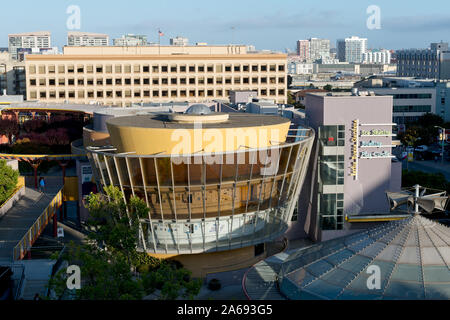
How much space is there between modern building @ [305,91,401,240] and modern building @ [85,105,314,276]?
167 inches

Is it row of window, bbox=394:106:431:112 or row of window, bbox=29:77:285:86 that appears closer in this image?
row of window, bbox=29:77:285:86

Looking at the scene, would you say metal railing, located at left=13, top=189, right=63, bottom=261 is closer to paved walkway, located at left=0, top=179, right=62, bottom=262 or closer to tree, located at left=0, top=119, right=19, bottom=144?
paved walkway, located at left=0, top=179, right=62, bottom=262

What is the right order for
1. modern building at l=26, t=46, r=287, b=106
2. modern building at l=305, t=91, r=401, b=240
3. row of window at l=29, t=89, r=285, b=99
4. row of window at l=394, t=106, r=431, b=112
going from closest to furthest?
modern building at l=305, t=91, r=401, b=240, modern building at l=26, t=46, r=287, b=106, row of window at l=29, t=89, r=285, b=99, row of window at l=394, t=106, r=431, b=112

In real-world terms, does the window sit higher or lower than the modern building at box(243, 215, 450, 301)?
higher

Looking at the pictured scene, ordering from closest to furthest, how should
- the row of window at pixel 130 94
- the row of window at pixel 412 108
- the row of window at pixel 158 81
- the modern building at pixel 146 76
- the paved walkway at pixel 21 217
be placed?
the paved walkway at pixel 21 217
the modern building at pixel 146 76
the row of window at pixel 158 81
the row of window at pixel 130 94
the row of window at pixel 412 108

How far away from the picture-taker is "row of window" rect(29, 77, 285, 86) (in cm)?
11519

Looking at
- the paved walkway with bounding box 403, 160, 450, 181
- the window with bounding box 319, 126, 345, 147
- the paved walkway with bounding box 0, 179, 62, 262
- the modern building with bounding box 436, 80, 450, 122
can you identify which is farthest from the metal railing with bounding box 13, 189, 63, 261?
the modern building with bounding box 436, 80, 450, 122

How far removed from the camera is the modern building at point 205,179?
3650cm

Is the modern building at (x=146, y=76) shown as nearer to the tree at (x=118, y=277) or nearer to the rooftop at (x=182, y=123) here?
the rooftop at (x=182, y=123)

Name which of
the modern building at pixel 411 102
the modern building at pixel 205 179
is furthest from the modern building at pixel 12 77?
the modern building at pixel 205 179

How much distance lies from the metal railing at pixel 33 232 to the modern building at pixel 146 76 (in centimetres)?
6829

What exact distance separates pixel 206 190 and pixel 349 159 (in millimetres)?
13833

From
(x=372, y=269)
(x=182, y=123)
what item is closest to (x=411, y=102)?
(x=182, y=123)
